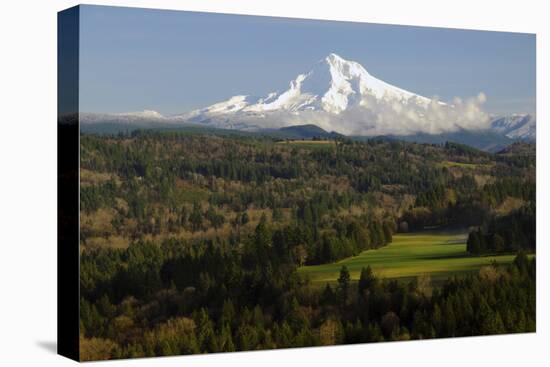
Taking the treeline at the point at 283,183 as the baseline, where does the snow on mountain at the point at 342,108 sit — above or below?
above

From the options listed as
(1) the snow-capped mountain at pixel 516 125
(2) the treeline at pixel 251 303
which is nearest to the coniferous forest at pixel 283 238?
(2) the treeline at pixel 251 303

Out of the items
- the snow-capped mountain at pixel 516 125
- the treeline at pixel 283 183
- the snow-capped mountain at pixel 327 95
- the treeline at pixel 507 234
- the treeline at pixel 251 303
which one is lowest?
the treeline at pixel 251 303

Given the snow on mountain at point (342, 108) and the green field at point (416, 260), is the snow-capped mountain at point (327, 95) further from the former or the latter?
the green field at point (416, 260)

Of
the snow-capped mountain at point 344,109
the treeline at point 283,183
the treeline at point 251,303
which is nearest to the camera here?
the treeline at point 251,303

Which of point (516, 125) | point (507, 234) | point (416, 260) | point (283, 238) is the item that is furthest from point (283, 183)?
point (516, 125)

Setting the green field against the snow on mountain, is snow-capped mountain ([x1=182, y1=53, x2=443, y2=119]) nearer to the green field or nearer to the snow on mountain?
the snow on mountain

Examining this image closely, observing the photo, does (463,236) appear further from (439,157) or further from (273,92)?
(273,92)

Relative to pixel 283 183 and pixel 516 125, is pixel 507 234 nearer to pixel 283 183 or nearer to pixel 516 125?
pixel 516 125
